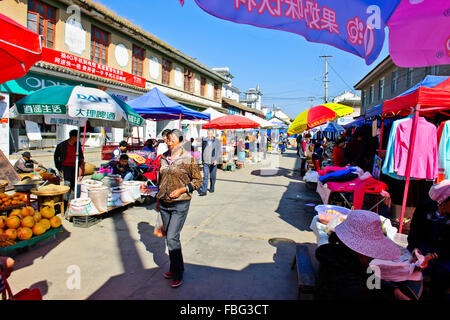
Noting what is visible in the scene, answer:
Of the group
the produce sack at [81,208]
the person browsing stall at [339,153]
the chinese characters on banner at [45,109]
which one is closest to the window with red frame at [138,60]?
the chinese characters on banner at [45,109]

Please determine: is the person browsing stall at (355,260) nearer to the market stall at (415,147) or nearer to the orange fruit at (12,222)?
the market stall at (415,147)

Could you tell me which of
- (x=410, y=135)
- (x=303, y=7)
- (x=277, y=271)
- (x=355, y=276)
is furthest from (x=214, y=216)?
(x=303, y=7)

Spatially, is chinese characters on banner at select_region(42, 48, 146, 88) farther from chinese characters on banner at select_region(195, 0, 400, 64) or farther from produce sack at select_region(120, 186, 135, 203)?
chinese characters on banner at select_region(195, 0, 400, 64)

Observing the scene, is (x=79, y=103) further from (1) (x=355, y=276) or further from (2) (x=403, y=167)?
(2) (x=403, y=167)

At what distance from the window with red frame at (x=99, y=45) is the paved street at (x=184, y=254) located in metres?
13.5

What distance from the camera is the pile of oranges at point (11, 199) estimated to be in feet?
16.1

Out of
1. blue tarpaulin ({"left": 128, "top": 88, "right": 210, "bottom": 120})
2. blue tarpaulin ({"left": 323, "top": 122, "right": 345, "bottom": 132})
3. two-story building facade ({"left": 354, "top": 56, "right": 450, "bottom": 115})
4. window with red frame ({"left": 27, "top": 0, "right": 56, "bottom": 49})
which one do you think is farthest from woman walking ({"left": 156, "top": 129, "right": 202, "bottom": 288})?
blue tarpaulin ({"left": 323, "top": 122, "right": 345, "bottom": 132})

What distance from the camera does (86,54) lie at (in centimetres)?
1570

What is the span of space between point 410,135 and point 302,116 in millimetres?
5328

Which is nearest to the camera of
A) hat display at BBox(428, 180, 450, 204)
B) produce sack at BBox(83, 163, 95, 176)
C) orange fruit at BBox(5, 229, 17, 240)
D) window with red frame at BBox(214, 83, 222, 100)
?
hat display at BBox(428, 180, 450, 204)

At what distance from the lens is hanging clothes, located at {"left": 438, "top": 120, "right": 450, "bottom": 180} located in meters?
4.35

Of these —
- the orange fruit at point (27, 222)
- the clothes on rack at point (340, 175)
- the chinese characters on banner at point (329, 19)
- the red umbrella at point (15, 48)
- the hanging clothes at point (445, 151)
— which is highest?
the chinese characters on banner at point (329, 19)

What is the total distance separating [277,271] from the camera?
12.5 ft

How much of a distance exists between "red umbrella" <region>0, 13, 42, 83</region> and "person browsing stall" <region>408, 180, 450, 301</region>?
4.23 metres
